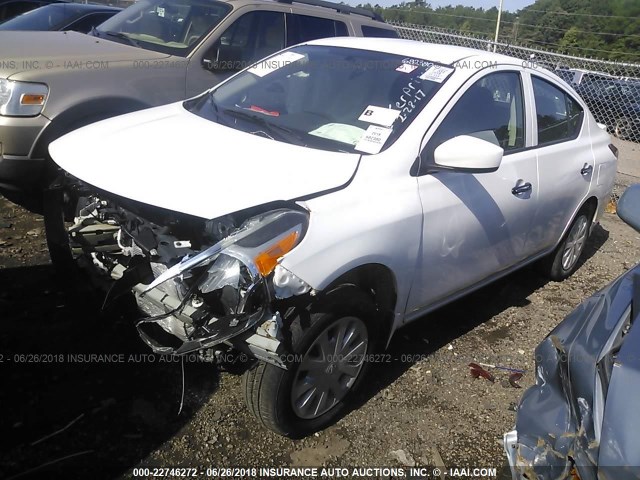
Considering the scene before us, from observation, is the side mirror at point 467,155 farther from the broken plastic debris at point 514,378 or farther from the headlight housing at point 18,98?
the headlight housing at point 18,98

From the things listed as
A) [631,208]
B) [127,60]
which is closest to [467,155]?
[631,208]

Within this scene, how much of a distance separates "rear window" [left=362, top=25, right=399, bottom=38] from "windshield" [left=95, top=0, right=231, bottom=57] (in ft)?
6.39

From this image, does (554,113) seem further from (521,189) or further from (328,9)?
(328,9)

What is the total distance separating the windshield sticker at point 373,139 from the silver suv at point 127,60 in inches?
91.6

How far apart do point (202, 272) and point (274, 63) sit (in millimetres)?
2099

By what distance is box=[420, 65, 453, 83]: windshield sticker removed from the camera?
3.30 m

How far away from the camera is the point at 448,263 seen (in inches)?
127

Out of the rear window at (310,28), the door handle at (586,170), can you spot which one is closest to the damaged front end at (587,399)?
the door handle at (586,170)

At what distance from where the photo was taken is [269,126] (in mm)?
Answer: 3262

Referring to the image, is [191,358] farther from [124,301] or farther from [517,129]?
[517,129]

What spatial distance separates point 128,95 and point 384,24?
375 cm

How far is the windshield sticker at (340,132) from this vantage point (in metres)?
3.10

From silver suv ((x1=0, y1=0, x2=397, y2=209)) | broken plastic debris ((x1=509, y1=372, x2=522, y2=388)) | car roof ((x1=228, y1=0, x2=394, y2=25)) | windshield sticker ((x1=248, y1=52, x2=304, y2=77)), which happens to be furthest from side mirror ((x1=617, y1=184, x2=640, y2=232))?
car roof ((x1=228, y1=0, x2=394, y2=25))

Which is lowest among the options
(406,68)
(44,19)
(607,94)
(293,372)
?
(607,94)
